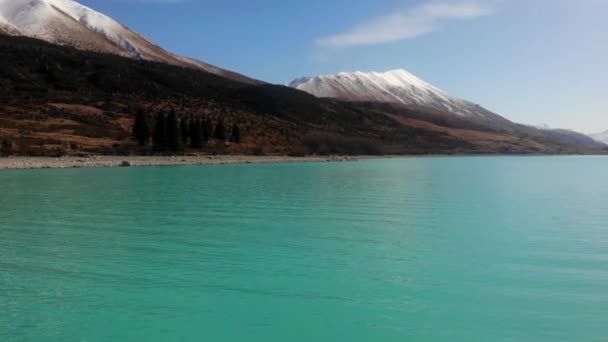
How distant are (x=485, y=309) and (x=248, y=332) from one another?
4.48 m

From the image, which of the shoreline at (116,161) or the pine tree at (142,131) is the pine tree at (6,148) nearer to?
the shoreline at (116,161)

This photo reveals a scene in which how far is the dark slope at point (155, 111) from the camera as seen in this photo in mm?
85125

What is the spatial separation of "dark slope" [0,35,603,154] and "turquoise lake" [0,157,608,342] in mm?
54836

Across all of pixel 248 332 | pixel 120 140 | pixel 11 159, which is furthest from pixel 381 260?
pixel 120 140

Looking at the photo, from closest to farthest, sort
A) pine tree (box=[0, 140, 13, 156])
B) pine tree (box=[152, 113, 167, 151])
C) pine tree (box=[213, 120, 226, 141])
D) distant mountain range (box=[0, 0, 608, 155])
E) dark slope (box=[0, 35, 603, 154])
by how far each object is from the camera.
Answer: pine tree (box=[0, 140, 13, 156]), pine tree (box=[152, 113, 167, 151]), distant mountain range (box=[0, 0, 608, 155]), dark slope (box=[0, 35, 603, 154]), pine tree (box=[213, 120, 226, 141])

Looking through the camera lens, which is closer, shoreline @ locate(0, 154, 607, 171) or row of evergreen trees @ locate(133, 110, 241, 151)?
shoreline @ locate(0, 154, 607, 171)

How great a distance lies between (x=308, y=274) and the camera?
41.0ft

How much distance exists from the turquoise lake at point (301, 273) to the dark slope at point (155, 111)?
5484 cm

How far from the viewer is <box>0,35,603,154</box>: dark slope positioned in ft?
279

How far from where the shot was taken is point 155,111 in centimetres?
11275

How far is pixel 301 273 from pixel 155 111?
105933 mm

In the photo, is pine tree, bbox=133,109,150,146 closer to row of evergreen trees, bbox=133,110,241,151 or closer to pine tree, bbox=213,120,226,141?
row of evergreen trees, bbox=133,110,241,151

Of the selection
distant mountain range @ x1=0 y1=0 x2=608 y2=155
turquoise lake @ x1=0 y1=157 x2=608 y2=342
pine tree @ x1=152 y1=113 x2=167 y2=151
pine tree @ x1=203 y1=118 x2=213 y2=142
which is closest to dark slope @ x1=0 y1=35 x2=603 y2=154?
distant mountain range @ x1=0 y1=0 x2=608 y2=155

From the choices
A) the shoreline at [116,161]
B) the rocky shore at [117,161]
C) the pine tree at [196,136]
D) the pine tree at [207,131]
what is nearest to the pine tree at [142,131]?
the pine tree at [196,136]
